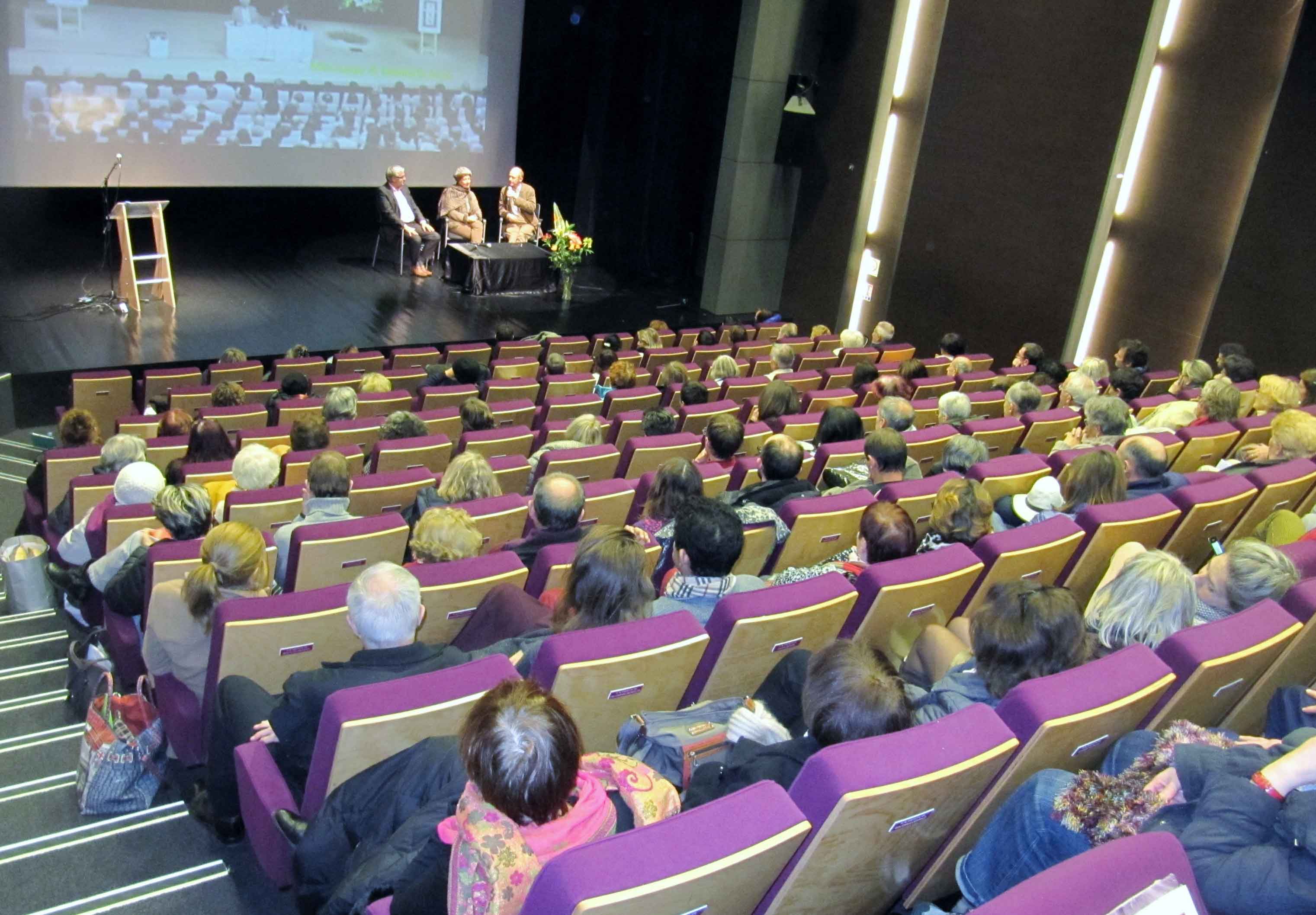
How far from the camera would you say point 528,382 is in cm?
697

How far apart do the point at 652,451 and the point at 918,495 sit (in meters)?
1.41

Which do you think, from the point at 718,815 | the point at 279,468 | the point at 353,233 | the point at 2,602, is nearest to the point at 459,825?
the point at 718,815

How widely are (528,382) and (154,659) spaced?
405 centimetres

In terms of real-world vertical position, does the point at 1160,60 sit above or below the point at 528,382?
above

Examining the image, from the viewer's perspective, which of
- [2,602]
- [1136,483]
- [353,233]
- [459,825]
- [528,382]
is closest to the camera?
[459,825]

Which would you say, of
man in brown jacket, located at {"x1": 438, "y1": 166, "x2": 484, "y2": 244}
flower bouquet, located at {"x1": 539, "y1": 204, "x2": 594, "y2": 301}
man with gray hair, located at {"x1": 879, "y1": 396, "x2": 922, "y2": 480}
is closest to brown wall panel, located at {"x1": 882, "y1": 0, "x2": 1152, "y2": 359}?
flower bouquet, located at {"x1": 539, "y1": 204, "x2": 594, "y2": 301}

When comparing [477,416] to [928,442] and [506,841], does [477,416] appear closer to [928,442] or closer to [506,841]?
[928,442]

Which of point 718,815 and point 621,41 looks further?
point 621,41

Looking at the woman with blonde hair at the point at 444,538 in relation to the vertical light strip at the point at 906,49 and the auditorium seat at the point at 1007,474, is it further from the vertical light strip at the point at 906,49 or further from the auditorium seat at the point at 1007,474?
the vertical light strip at the point at 906,49

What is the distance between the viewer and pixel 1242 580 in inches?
116

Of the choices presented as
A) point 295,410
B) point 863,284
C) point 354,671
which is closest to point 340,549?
point 354,671

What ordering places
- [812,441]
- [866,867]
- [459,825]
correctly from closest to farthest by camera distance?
[459,825] → [866,867] → [812,441]

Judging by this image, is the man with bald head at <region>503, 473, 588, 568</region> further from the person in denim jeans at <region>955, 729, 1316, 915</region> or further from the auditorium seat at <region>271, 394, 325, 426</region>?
the auditorium seat at <region>271, 394, 325, 426</region>

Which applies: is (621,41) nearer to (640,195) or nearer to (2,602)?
(640,195)
